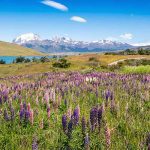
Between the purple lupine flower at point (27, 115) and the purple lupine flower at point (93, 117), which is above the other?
the purple lupine flower at point (93, 117)

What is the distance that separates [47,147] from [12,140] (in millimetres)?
629

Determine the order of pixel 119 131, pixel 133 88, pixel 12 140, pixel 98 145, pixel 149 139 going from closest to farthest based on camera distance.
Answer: pixel 149 139 → pixel 98 145 → pixel 12 140 → pixel 119 131 → pixel 133 88

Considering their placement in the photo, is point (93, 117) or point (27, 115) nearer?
point (93, 117)

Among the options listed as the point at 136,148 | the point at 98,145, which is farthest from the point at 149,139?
the point at 98,145

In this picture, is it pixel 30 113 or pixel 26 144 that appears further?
pixel 30 113

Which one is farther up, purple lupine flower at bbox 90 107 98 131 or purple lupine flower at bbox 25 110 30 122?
purple lupine flower at bbox 90 107 98 131

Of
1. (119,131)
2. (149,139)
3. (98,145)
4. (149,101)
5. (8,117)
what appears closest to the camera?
(149,139)

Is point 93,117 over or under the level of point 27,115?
over

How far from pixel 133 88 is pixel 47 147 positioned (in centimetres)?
565

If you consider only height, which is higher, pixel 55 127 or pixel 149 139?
pixel 149 139

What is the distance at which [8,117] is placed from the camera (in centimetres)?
579

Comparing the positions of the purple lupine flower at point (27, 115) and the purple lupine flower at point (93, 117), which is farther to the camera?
the purple lupine flower at point (27, 115)

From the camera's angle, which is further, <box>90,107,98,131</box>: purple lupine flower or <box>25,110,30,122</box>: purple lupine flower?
<box>25,110,30,122</box>: purple lupine flower

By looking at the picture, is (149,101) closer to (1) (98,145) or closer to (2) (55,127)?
(2) (55,127)
